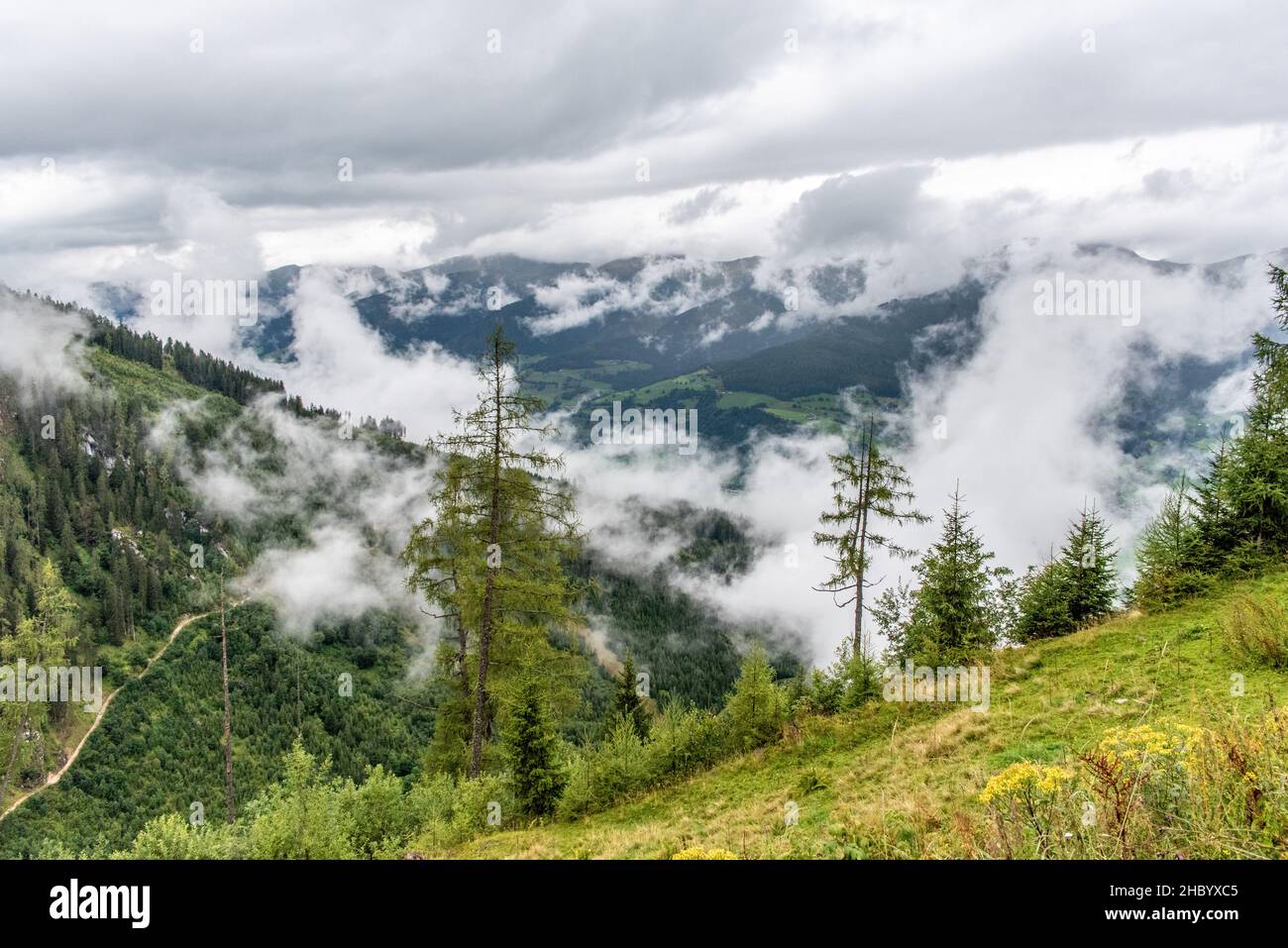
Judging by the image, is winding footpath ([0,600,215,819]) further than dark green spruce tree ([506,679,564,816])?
Yes

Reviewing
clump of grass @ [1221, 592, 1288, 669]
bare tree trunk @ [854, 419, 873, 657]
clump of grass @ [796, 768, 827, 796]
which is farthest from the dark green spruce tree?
clump of grass @ [1221, 592, 1288, 669]

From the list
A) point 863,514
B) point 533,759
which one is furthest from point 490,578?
point 863,514

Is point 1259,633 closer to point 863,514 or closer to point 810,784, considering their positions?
point 810,784

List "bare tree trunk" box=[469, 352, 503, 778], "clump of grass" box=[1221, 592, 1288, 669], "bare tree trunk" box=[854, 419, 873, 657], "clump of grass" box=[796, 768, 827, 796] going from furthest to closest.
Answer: "bare tree trunk" box=[854, 419, 873, 657] → "bare tree trunk" box=[469, 352, 503, 778] → "clump of grass" box=[796, 768, 827, 796] → "clump of grass" box=[1221, 592, 1288, 669]

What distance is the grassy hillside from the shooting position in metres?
9.20

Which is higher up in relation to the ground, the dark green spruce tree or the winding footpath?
the dark green spruce tree

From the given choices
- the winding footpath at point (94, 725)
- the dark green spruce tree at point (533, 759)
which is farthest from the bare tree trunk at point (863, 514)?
the winding footpath at point (94, 725)

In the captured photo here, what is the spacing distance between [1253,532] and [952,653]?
11029mm

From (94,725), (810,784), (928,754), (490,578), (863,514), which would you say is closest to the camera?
(928,754)

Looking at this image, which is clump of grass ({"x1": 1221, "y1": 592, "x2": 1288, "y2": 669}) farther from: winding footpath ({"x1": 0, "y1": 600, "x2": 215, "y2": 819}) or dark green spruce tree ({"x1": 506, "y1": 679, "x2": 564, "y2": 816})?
winding footpath ({"x1": 0, "y1": 600, "x2": 215, "y2": 819})

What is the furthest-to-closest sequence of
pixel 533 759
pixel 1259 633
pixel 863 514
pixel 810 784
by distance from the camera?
pixel 863 514, pixel 533 759, pixel 810 784, pixel 1259 633

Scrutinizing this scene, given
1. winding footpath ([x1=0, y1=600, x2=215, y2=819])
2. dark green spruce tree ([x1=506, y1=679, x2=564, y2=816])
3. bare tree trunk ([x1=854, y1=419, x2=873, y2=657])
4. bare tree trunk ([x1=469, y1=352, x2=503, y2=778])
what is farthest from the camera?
winding footpath ([x1=0, y1=600, x2=215, y2=819])

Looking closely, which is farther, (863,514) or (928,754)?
(863,514)

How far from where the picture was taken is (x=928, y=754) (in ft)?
43.1
